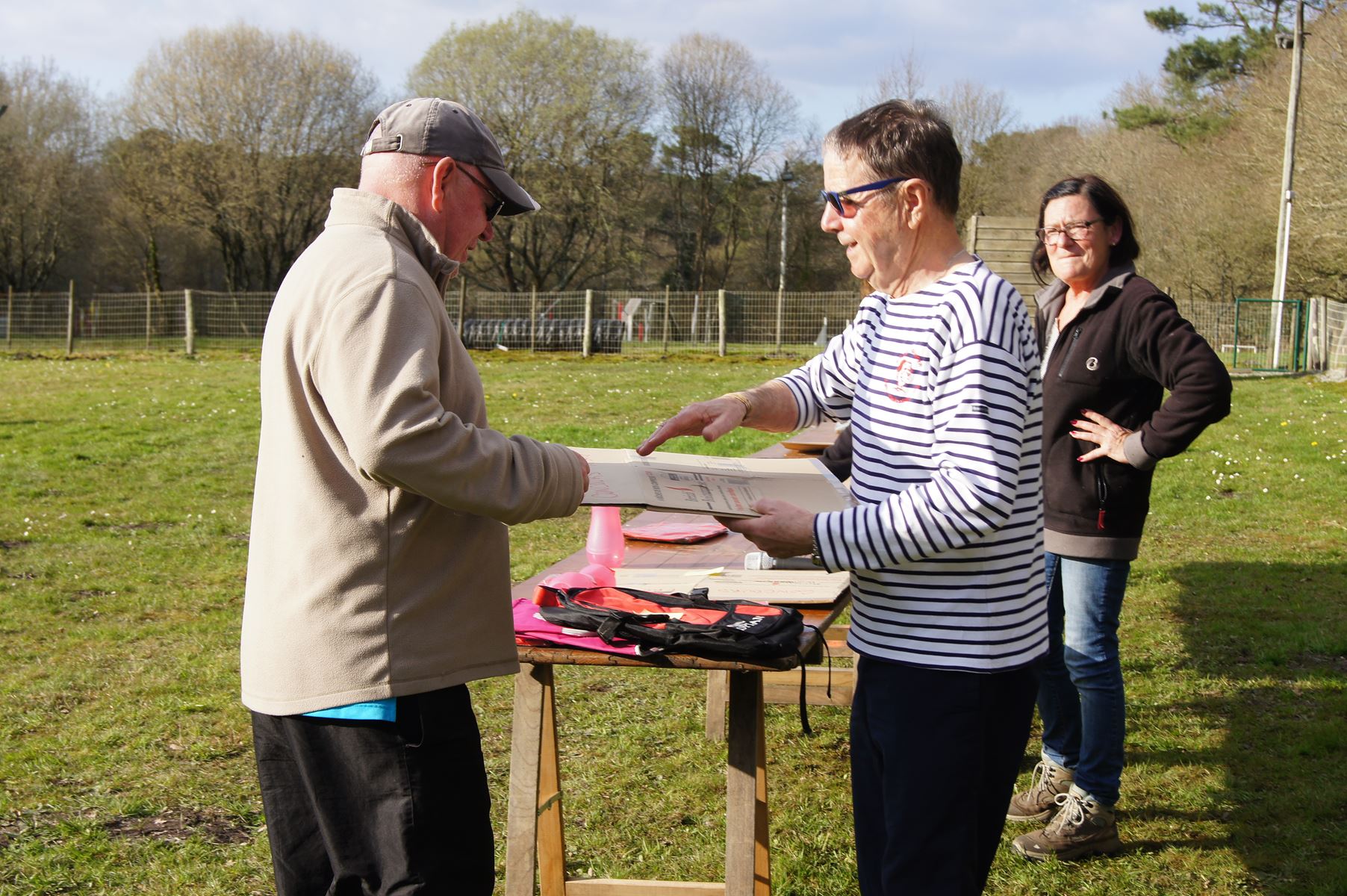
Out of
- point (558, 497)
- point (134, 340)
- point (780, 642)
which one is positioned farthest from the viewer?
point (134, 340)

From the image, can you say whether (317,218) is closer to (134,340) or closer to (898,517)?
(134,340)

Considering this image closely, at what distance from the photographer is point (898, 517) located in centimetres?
192

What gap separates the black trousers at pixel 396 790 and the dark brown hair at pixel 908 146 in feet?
4.04

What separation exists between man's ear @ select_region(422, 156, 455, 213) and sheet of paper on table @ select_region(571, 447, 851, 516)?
56cm

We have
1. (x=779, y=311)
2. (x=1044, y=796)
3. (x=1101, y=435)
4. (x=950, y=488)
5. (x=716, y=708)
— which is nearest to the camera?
(x=950, y=488)

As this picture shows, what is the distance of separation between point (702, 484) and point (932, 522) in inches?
20.8

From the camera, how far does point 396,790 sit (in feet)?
6.66

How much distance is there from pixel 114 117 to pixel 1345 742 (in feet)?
145

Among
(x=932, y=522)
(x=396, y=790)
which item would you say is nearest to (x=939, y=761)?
(x=932, y=522)

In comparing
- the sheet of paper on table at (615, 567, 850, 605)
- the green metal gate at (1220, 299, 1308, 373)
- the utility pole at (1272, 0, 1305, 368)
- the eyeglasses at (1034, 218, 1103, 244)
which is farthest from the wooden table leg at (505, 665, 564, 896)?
the utility pole at (1272, 0, 1305, 368)

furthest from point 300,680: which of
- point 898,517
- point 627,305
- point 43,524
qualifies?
point 627,305

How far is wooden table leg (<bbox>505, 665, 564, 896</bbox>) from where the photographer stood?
2736mm

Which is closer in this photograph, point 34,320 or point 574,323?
point 574,323

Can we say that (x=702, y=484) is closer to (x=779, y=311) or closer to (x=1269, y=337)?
(x=779, y=311)
